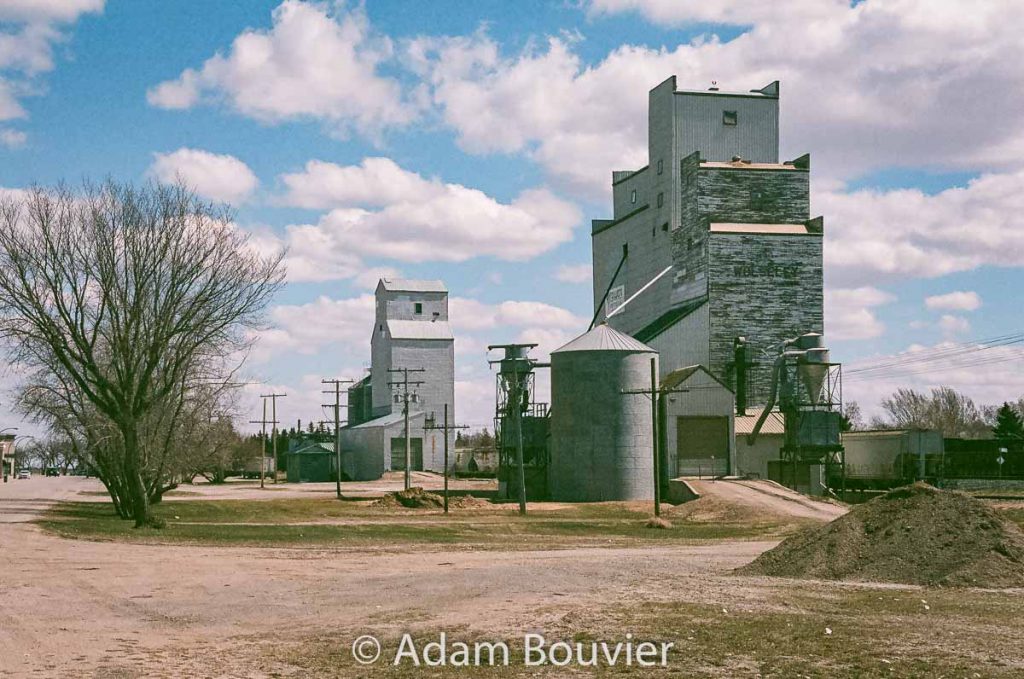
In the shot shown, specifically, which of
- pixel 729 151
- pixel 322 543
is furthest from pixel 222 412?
pixel 729 151

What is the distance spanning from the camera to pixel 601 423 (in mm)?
57281

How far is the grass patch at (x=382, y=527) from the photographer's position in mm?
33656

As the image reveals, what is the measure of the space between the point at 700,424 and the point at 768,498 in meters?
9.62

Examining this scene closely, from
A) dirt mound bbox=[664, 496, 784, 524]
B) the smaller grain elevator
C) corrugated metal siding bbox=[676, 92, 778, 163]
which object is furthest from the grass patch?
corrugated metal siding bbox=[676, 92, 778, 163]

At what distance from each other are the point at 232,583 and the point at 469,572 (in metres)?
4.78

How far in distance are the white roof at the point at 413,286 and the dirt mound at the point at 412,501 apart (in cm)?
5133

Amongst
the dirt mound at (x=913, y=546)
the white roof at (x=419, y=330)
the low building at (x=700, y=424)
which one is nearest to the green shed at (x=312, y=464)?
the white roof at (x=419, y=330)

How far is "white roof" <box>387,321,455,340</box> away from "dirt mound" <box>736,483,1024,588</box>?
8251cm

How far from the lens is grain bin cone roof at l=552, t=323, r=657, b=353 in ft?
192

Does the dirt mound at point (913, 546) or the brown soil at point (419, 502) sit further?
the brown soil at point (419, 502)

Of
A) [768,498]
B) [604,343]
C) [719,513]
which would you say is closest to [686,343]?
[604,343]

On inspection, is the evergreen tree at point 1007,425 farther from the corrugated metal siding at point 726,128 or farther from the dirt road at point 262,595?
the dirt road at point 262,595

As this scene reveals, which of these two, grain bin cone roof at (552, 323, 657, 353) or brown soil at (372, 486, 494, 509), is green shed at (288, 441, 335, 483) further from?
grain bin cone roof at (552, 323, 657, 353)

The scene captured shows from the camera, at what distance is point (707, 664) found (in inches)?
485
